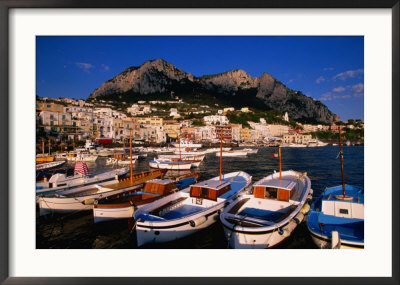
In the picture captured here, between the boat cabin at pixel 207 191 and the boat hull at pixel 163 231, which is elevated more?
the boat cabin at pixel 207 191

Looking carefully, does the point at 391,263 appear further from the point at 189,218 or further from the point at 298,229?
the point at 189,218

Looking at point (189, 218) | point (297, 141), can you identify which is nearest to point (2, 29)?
point (189, 218)

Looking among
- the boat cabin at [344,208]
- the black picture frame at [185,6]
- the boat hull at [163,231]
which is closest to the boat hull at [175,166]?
the boat hull at [163,231]

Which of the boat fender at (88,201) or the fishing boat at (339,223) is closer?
the fishing boat at (339,223)

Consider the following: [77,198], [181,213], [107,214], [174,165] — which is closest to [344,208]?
[181,213]

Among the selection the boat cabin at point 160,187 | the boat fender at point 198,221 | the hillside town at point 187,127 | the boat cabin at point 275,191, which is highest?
the hillside town at point 187,127

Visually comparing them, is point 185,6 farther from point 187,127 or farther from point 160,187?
point 187,127

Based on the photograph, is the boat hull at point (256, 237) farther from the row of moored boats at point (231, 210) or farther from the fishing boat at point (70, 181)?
the fishing boat at point (70, 181)
